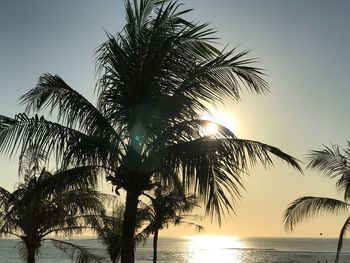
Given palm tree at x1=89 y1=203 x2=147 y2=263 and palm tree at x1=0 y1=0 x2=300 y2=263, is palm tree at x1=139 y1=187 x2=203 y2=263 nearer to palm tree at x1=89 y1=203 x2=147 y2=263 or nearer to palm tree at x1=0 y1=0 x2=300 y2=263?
palm tree at x1=89 y1=203 x2=147 y2=263

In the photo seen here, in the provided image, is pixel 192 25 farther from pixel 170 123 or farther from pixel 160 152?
pixel 160 152

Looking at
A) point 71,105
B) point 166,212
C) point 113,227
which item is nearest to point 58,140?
point 71,105

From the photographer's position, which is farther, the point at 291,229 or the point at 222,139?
the point at 291,229

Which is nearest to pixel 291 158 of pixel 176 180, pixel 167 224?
pixel 176 180

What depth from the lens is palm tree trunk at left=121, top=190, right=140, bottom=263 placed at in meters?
10.2

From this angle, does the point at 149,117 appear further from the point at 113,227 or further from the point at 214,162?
the point at 113,227

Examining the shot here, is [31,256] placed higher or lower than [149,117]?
lower

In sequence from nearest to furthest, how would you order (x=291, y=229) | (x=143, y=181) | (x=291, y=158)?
(x=291, y=158), (x=143, y=181), (x=291, y=229)

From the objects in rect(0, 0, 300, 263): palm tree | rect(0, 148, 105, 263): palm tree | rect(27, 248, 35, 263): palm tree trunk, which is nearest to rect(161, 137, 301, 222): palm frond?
rect(0, 0, 300, 263): palm tree

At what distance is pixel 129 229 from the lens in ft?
33.9

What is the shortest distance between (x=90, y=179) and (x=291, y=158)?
4202mm

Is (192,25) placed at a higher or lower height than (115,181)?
higher

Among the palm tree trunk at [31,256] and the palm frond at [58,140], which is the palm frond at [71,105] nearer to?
the palm frond at [58,140]

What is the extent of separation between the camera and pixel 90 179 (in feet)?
35.4
